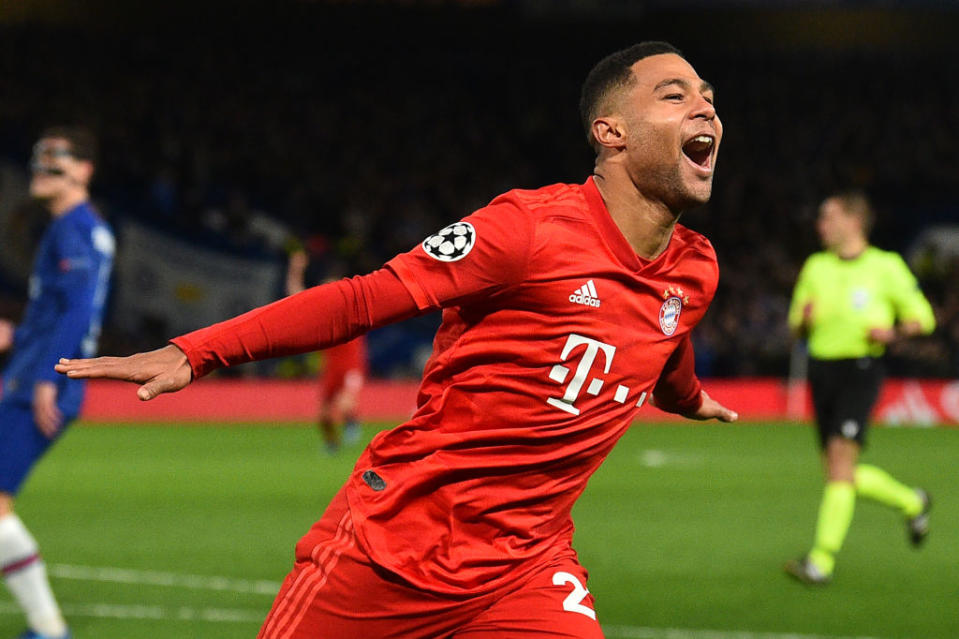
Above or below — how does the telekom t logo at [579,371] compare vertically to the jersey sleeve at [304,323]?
below

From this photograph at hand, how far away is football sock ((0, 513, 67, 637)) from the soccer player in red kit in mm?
3246

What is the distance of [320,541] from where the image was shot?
A: 3432 mm

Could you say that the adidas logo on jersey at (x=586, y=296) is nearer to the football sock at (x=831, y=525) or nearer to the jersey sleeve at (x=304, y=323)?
the jersey sleeve at (x=304, y=323)

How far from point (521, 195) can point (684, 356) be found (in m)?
Result: 0.91

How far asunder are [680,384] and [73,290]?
130 inches

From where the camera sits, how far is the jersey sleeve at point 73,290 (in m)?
6.19

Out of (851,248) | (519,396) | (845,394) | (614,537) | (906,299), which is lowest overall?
(614,537)

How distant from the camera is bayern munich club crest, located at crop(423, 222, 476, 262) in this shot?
3.10 metres

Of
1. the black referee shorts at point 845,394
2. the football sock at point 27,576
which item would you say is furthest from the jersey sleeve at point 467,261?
the black referee shorts at point 845,394

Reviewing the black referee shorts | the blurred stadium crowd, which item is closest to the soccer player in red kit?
the black referee shorts

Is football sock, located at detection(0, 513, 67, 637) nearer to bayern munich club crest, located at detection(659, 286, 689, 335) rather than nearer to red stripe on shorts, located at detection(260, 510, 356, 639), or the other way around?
red stripe on shorts, located at detection(260, 510, 356, 639)

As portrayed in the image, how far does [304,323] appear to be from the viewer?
2.99m

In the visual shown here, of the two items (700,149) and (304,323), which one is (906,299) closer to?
(700,149)

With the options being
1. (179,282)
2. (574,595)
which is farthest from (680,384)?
(179,282)
